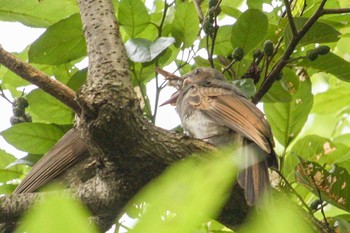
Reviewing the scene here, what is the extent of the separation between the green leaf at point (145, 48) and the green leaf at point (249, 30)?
1.37 feet

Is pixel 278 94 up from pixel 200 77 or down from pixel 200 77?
down

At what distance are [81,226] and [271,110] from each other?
129 inches

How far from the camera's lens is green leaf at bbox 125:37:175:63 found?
9.51 feet

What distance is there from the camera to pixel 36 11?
10.5ft

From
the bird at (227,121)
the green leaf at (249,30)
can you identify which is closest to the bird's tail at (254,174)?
the bird at (227,121)

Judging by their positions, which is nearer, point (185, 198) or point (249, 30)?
point (185, 198)

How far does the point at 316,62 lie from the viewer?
10.7ft

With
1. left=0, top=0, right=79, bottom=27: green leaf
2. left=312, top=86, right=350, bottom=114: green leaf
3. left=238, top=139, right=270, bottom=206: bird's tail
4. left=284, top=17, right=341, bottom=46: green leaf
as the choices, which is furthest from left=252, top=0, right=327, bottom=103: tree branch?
left=312, top=86, right=350, bottom=114: green leaf

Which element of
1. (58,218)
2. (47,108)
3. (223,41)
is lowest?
(58,218)

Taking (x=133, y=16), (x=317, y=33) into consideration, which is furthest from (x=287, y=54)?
(x=133, y=16)

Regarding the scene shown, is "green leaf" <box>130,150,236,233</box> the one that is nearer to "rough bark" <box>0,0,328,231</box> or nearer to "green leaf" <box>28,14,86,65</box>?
"rough bark" <box>0,0,328,231</box>

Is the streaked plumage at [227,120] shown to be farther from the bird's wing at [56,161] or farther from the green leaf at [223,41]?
the bird's wing at [56,161]

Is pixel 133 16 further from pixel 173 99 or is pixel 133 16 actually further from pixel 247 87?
pixel 173 99

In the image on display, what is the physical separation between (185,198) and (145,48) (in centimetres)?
260
